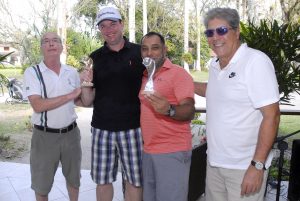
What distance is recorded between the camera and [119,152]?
2.39m

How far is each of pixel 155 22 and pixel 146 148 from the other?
21.1 metres

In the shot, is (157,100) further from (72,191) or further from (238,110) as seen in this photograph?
(72,191)

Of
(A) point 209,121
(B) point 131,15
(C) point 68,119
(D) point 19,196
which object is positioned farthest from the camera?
(B) point 131,15

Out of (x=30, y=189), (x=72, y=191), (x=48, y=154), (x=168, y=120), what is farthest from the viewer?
(x=30, y=189)

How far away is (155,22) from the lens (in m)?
22.5

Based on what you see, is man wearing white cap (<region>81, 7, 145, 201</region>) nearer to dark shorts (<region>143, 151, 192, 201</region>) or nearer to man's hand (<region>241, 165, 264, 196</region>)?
dark shorts (<region>143, 151, 192, 201</region>)

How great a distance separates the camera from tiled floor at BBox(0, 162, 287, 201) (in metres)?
3.35

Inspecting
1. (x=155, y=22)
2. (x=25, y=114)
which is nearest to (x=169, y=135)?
(x=25, y=114)

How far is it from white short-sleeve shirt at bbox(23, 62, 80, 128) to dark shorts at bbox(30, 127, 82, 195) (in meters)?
0.10

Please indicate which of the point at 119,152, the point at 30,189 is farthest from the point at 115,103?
the point at 30,189

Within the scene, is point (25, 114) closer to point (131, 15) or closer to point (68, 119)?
point (68, 119)

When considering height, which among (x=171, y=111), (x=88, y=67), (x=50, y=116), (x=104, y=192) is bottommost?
(x=104, y=192)

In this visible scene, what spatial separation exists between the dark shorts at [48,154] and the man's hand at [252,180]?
1422mm

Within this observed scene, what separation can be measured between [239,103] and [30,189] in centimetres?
262
